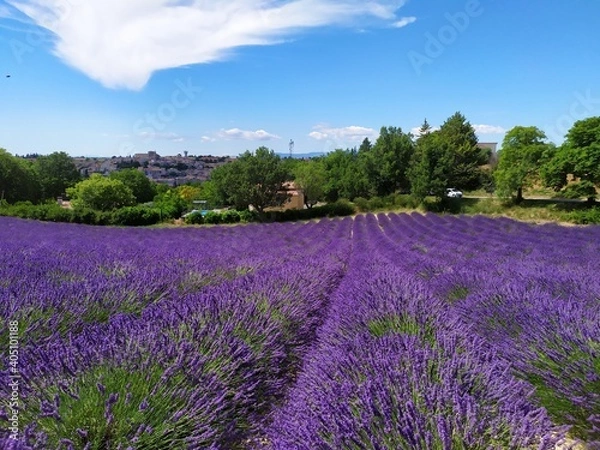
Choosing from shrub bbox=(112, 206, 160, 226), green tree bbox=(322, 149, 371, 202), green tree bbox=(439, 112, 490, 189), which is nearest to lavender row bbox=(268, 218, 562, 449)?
shrub bbox=(112, 206, 160, 226)

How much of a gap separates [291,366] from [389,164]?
33.6 meters

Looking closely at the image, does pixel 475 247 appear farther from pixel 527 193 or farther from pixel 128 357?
pixel 527 193


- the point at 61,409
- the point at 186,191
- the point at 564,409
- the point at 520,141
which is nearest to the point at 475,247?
the point at 564,409

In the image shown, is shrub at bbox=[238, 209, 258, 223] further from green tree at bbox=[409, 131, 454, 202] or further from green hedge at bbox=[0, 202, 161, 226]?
green tree at bbox=[409, 131, 454, 202]

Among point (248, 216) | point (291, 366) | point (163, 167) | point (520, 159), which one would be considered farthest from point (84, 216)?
point (163, 167)

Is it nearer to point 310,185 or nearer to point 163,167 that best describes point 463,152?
point 310,185

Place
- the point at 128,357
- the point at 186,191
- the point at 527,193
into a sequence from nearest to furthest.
Result: the point at 128,357, the point at 527,193, the point at 186,191

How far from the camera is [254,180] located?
2822 centimetres

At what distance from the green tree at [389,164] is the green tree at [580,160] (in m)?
13.6

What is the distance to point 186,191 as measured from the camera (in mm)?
64812

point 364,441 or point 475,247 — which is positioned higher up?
point 364,441

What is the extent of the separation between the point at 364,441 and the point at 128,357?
116cm

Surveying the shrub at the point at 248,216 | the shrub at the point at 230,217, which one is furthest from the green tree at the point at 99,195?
the shrub at the point at 248,216

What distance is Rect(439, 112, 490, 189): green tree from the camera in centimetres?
3406
